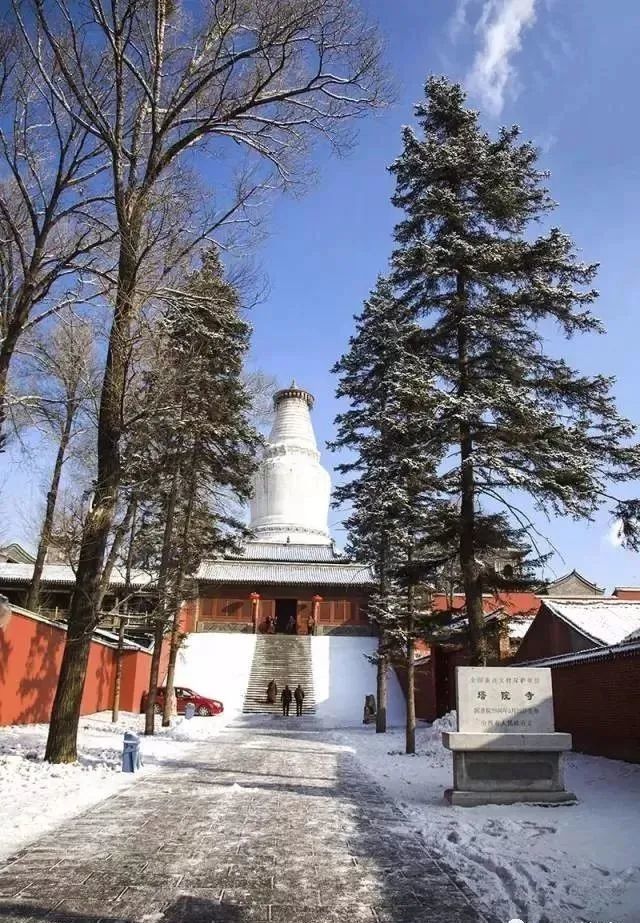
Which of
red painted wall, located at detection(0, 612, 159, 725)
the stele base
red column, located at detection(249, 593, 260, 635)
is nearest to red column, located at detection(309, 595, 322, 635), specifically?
red column, located at detection(249, 593, 260, 635)

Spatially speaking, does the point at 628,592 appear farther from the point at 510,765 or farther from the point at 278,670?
the point at 510,765

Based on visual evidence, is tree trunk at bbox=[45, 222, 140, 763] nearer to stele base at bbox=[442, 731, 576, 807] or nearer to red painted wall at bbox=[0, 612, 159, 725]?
red painted wall at bbox=[0, 612, 159, 725]

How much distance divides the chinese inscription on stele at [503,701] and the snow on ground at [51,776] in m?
4.55

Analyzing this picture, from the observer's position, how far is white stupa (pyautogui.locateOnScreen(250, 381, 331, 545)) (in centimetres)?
4369

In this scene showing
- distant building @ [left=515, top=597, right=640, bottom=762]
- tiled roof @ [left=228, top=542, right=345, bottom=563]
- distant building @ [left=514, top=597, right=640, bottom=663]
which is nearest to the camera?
distant building @ [left=515, top=597, right=640, bottom=762]

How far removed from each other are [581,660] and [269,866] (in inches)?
336

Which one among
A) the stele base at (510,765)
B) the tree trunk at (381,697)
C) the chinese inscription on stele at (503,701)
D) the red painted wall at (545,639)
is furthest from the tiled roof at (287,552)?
the stele base at (510,765)

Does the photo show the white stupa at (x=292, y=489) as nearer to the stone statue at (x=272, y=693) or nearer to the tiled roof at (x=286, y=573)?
the tiled roof at (x=286, y=573)

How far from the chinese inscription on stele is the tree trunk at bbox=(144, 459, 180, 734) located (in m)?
7.72

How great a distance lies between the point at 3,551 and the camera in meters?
40.8

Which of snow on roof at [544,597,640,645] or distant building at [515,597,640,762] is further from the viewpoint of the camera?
snow on roof at [544,597,640,645]

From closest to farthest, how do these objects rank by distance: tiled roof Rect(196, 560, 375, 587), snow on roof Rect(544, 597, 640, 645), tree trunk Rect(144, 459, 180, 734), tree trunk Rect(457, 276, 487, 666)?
tree trunk Rect(457, 276, 487, 666) < snow on roof Rect(544, 597, 640, 645) < tree trunk Rect(144, 459, 180, 734) < tiled roof Rect(196, 560, 375, 587)

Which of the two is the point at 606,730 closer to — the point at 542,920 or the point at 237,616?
the point at 542,920

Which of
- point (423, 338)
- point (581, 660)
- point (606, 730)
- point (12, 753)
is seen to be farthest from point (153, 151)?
point (606, 730)
